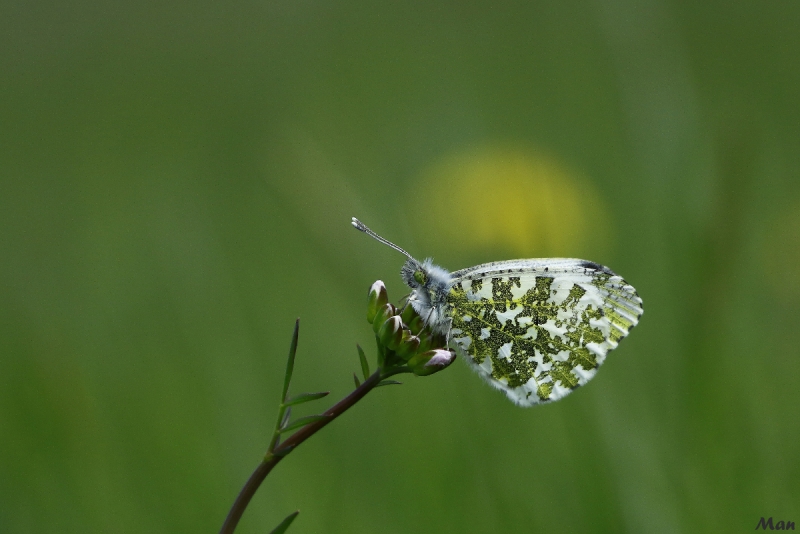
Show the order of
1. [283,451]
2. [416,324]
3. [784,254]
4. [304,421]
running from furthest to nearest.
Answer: [784,254] → [416,324] → [304,421] → [283,451]

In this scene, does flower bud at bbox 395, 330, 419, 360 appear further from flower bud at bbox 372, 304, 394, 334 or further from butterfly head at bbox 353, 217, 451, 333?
butterfly head at bbox 353, 217, 451, 333

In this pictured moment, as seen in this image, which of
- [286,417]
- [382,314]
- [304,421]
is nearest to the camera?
[304,421]

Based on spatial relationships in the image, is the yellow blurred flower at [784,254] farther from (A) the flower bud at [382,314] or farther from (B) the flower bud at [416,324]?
(A) the flower bud at [382,314]

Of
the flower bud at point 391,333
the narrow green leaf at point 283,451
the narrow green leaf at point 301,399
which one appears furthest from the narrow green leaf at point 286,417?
the flower bud at point 391,333

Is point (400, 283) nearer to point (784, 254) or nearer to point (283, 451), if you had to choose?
point (784, 254)

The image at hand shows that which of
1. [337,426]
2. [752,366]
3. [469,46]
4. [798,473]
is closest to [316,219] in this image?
[337,426]

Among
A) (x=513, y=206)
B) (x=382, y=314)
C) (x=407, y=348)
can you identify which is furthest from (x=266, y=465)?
(x=513, y=206)

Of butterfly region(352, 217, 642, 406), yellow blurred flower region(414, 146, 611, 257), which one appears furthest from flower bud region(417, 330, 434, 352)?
yellow blurred flower region(414, 146, 611, 257)
